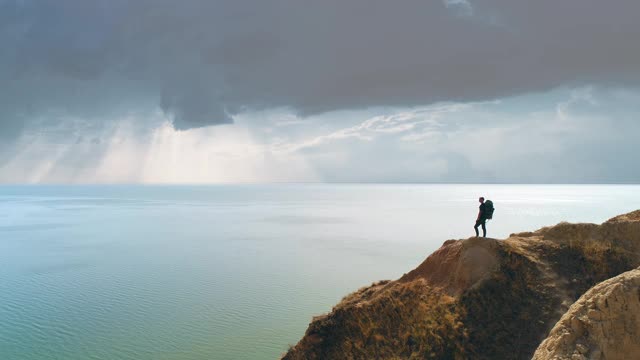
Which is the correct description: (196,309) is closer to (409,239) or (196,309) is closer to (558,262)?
(558,262)

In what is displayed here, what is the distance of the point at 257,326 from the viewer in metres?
40.2

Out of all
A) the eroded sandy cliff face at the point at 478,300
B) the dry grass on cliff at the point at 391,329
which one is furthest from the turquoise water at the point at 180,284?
the eroded sandy cliff face at the point at 478,300

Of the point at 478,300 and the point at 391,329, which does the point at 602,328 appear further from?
the point at 391,329

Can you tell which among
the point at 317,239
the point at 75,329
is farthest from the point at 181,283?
the point at 317,239

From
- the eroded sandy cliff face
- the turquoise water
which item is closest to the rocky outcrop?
the eroded sandy cliff face

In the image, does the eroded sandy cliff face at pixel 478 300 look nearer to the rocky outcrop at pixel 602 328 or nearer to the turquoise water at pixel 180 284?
the rocky outcrop at pixel 602 328

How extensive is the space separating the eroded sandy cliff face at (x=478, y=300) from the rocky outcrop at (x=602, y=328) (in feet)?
27.2

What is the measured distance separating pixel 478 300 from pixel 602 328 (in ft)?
33.0

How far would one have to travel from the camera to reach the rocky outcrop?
Result: 12.0 m

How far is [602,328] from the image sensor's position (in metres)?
12.2

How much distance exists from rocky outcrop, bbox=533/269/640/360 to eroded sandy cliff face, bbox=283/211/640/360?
8297mm

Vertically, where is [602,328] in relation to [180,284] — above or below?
above

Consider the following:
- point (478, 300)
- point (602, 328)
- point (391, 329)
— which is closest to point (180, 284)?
point (391, 329)

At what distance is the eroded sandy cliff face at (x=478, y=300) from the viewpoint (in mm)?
20844
